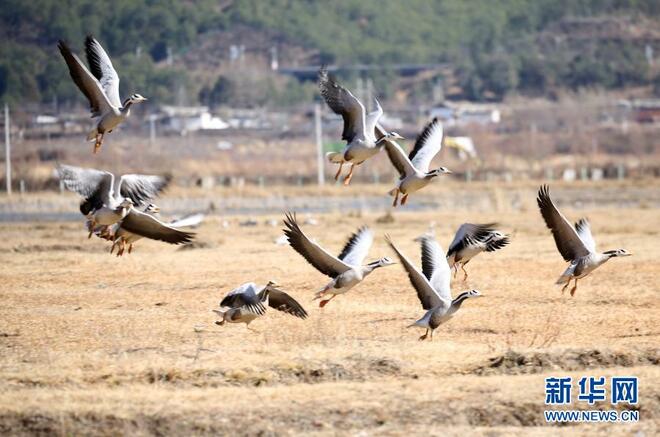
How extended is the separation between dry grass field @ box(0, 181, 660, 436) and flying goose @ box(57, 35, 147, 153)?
2.22m

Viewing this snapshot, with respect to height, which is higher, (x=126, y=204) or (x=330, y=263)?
(x=126, y=204)

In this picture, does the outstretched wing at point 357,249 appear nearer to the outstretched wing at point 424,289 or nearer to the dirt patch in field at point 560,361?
the outstretched wing at point 424,289

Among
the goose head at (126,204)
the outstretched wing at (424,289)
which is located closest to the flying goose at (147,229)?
the goose head at (126,204)

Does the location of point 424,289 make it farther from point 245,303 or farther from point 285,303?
point 245,303

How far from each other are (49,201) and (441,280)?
3186cm

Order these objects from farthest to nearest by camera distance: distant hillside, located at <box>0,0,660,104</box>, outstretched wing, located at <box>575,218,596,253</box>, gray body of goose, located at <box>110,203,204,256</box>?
1. distant hillside, located at <box>0,0,660,104</box>
2. outstretched wing, located at <box>575,218,596,253</box>
3. gray body of goose, located at <box>110,203,204,256</box>

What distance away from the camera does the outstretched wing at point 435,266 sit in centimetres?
1437

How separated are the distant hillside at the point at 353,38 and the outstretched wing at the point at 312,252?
204 feet

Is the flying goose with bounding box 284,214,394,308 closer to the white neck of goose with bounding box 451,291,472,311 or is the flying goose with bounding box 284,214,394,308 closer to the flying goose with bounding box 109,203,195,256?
the flying goose with bounding box 109,203,195,256

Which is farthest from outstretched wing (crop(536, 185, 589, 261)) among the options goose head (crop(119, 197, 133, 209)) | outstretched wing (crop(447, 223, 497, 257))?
goose head (crop(119, 197, 133, 209))

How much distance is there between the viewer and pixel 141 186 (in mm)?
17203

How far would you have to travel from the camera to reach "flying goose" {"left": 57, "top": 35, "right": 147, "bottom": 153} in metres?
16.8

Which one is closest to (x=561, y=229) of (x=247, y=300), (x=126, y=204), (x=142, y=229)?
(x=247, y=300)

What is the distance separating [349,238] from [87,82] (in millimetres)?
3719
